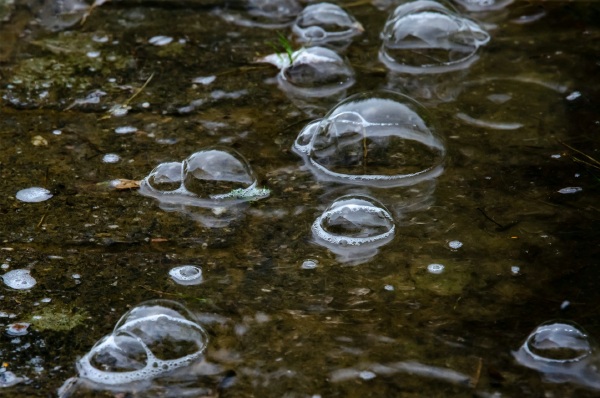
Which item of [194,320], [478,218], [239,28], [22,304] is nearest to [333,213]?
[478,218]

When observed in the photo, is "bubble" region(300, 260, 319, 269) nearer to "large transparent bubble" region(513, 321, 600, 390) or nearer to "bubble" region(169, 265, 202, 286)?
"bubble" region(169, 265, 202, 286)

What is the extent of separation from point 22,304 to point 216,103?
133cm

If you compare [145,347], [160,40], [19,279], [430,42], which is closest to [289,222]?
[145,347]

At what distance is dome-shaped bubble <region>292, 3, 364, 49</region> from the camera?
3891 millimetres

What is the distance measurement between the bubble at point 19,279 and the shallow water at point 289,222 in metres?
0.03

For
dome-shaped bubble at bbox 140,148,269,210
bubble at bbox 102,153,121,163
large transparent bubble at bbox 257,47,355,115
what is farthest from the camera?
large transparent bubble at bbox 257,47,355,115

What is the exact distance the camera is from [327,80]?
347 cm

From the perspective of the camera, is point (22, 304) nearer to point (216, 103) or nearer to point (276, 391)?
point (276, 391)

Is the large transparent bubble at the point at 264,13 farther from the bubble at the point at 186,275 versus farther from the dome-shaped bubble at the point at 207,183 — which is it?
the bubble at the point at 186,275

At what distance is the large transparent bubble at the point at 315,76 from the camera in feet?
11.2

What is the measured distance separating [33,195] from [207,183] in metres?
0.60

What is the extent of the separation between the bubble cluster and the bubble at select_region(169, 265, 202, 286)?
19cm

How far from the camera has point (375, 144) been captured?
2.94 m

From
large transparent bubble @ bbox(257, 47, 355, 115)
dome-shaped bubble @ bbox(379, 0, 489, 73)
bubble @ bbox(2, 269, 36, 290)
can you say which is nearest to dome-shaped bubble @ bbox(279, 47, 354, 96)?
large transparent bubble @ bbox(257, 47, 355, 115)
